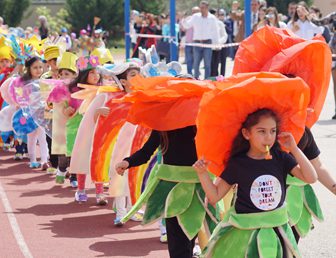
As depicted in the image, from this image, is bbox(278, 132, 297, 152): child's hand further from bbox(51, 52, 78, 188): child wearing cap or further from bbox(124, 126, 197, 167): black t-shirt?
bbox(51, 52, 78, 188): child wearing cap

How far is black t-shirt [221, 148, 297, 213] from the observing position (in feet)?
18.1

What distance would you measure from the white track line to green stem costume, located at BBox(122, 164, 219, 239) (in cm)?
175

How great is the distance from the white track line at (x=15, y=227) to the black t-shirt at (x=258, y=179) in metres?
3.01

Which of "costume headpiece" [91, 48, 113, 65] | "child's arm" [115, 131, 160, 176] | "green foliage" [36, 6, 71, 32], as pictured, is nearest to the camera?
"child's arm" [115, 131, 160, 176]

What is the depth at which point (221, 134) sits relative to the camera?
5.62 metres

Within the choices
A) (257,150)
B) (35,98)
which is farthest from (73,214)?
(257,150)

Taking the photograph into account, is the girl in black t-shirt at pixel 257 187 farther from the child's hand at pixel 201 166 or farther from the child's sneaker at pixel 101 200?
the child's sneaker at pixel 101 200

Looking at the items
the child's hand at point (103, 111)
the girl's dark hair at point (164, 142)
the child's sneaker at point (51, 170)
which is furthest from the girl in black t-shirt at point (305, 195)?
the child's sneaker at point (51, 170)

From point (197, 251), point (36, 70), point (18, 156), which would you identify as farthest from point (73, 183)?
point (197, 251)

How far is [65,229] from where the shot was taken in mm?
9211

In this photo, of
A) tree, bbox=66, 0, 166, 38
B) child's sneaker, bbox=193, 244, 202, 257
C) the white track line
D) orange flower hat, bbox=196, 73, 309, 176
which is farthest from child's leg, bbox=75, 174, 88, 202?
tree, bbox=66, 0, 166, 38

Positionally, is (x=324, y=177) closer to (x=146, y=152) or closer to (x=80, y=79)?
(x=146, y=152)

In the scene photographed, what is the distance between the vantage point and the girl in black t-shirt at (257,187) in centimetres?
547

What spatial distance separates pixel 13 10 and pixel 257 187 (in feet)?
150
